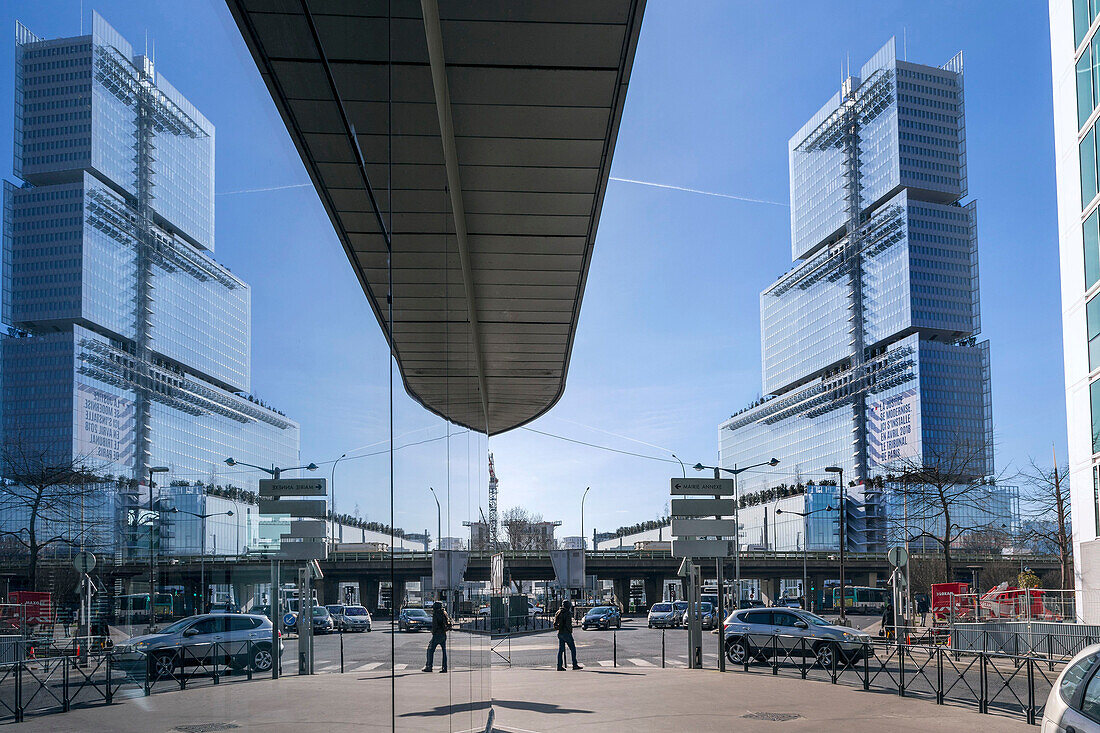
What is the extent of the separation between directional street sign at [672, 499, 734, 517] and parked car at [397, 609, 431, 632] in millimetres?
22112

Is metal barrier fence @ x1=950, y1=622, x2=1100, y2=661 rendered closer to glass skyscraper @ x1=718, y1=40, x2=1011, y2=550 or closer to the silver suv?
the silver suv

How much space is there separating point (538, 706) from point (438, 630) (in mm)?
10386

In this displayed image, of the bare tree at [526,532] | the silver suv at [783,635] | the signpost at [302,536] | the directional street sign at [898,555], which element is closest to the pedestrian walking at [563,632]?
the silver suv at [783,635]

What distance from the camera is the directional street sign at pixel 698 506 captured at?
28.3 meters

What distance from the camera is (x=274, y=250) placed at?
7.29 feet

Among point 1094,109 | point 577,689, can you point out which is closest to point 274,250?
point 577,689

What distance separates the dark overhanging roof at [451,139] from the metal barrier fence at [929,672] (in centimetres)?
1097

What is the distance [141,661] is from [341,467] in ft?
4.58

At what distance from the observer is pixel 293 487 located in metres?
2.23

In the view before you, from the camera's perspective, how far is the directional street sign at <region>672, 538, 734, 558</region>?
27.6 m

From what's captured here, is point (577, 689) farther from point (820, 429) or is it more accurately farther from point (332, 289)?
point (820, 429)

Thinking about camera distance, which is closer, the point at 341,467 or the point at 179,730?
the point at 179,730

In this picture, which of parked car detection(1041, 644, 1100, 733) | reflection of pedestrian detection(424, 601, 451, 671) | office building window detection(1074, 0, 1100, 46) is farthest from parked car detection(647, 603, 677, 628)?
reflection of pedestrian detection(424, 601, 451, 671)

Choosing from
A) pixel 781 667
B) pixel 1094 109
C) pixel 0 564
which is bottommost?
pixel 781 667
